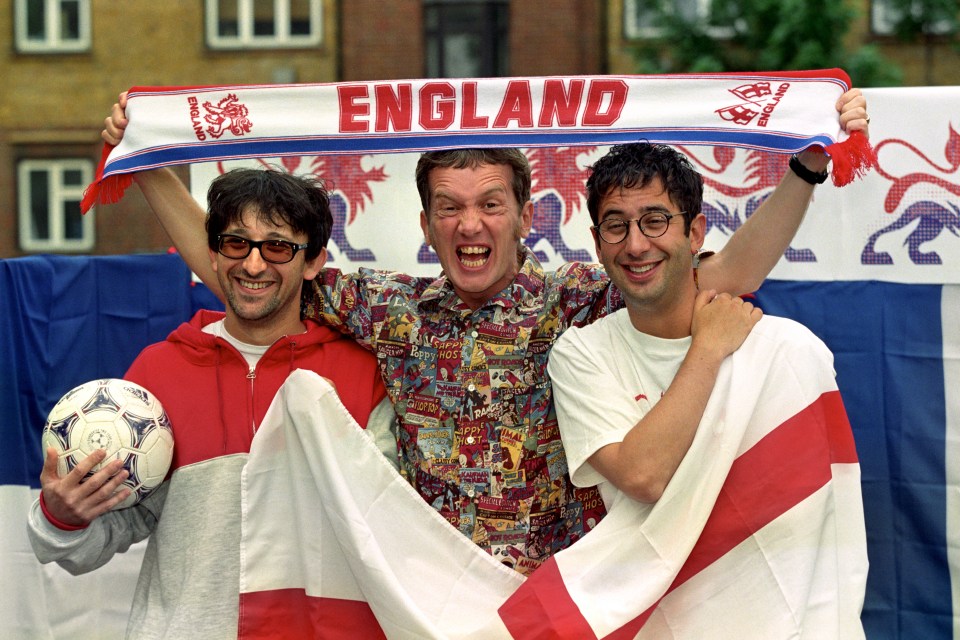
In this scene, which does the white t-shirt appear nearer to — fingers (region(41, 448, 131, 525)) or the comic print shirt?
the comic print shirt

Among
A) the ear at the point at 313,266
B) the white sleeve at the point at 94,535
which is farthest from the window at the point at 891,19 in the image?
the white sleeve at the point at 94,535

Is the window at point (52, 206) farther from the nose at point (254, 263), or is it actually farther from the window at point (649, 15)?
the nose at point (254, 263)

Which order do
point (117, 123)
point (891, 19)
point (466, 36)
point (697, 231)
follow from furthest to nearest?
point (466, 36), point (891, 19), point (117, 123), point (697, 231)

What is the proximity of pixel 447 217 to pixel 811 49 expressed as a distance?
9.65 m

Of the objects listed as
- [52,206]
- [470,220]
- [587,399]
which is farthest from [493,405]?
[52,206]

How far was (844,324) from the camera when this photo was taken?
4.38 meters

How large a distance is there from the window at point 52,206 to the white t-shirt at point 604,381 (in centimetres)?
1377

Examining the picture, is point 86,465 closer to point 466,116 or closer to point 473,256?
point 473,256

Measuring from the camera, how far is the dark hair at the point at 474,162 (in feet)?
11.0

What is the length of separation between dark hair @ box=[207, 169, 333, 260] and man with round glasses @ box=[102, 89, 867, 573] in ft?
0.99

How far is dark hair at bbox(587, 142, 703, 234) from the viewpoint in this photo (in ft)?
10.4

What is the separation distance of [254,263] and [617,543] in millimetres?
1294

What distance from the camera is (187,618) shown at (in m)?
3.13

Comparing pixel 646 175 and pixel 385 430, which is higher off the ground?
pixel 646 175
